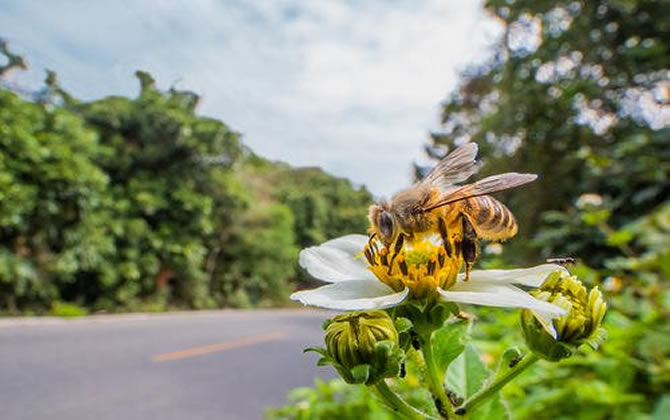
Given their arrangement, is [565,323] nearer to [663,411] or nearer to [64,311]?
[663,411]

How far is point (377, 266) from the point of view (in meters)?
0.50

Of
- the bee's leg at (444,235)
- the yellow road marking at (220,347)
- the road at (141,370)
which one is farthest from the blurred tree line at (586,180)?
the yellow road marking at (220,347)

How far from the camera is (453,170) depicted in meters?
0.62

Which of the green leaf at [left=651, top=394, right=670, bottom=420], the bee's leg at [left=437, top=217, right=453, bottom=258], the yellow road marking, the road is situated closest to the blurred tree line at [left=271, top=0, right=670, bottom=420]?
the green leaf at [left=651, top=394, right=670, bottom=420]

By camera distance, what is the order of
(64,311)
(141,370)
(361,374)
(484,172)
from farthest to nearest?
(64,311)
(141,370)
(484,172)
(361,374)

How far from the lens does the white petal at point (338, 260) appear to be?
51 centimetres

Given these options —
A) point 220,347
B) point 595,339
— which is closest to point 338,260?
point 595,339

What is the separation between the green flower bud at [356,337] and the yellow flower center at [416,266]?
65mm

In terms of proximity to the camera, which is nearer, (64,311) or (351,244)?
(351,244)

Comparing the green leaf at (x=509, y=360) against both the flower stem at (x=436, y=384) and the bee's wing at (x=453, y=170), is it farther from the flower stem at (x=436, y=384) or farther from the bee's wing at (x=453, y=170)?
the bee's wing at (x=453, y=170)

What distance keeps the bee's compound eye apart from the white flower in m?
0.02

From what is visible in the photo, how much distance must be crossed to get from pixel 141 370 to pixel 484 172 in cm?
423

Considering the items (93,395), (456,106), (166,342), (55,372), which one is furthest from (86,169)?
(456,106)

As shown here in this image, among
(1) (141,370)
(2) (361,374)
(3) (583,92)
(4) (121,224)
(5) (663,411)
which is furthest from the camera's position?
(4) (121,224)
